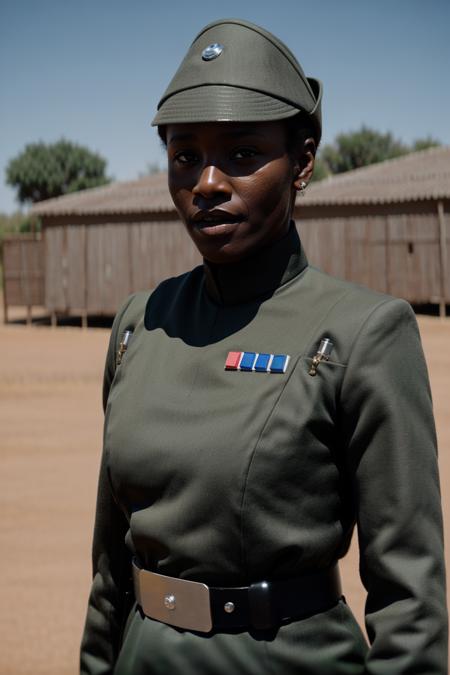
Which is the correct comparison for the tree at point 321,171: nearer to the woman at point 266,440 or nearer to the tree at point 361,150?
the tree at point 361,150

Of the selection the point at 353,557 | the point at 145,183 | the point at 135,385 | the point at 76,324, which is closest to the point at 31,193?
the point at 145,183

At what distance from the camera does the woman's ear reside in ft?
6.03

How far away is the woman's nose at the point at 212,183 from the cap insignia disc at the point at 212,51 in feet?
0.78

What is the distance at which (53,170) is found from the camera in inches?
2110

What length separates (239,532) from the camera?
1654 mm

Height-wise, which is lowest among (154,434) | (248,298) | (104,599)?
(104,599)

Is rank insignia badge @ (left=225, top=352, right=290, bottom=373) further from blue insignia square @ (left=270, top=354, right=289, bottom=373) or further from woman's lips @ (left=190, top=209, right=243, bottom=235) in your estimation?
woman's lips @ (left=190, top=209, right=243, bottom=235)

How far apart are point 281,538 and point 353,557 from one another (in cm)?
463

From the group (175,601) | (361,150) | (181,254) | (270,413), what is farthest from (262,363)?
(361,150)

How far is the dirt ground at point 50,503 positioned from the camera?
4.84 meters

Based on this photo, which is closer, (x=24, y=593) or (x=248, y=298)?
(x=248, y=298)

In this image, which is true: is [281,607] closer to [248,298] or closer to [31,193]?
[248,298]

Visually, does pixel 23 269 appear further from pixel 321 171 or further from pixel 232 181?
pixel 321 171

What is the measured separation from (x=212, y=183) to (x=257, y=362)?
0.35 m
